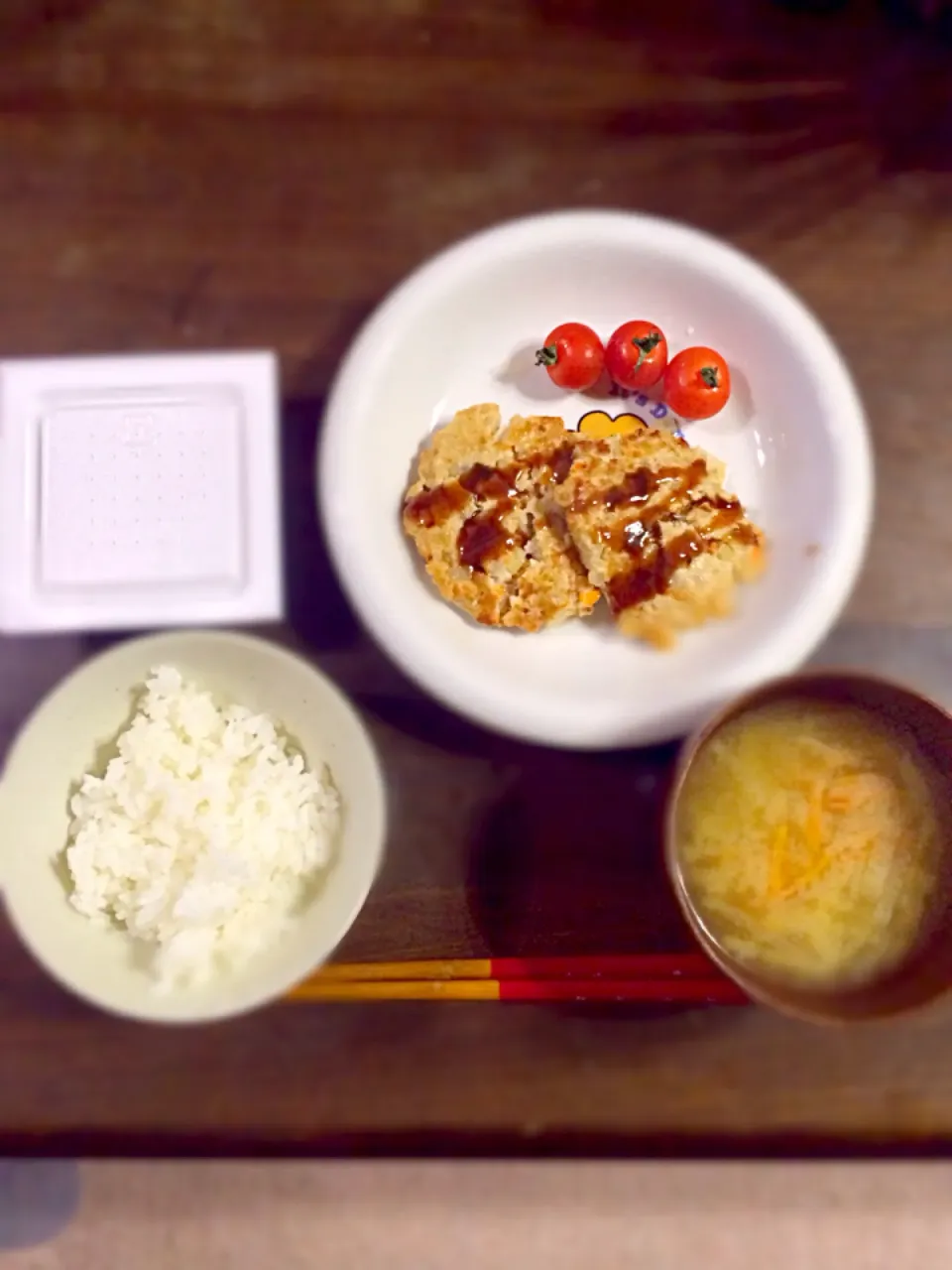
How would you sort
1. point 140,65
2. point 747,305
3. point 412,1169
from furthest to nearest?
point 412,1169, point 140,65, point 747,305

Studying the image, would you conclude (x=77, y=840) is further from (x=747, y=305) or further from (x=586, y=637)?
(x=747, y=305)

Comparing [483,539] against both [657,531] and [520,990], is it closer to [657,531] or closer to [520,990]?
[657,531]

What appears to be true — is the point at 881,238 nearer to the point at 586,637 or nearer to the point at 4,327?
the point at 586,637

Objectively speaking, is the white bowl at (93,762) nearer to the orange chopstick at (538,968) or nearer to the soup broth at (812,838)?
the orange chopstick at (538,968)

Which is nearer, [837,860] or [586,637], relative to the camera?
[837,860]

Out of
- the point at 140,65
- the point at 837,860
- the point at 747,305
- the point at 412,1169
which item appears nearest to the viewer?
the point at 837,860

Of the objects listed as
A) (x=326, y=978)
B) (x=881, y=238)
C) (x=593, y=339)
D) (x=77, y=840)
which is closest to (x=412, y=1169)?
(x=326, y=978)

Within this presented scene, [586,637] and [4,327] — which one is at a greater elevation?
[4,327]

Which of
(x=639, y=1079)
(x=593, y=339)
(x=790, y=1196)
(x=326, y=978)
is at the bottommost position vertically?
(x=790, y=1196)
